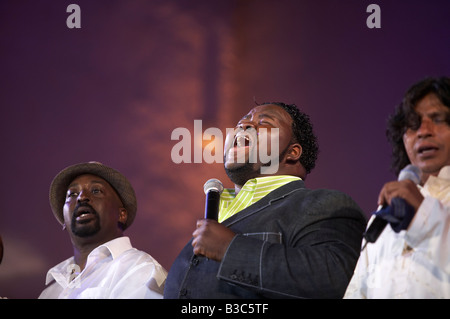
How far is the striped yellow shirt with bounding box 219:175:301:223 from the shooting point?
2422 mm

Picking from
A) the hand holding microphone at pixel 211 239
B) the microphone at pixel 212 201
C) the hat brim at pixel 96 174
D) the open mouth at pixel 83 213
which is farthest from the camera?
the hat brim at pixel 96 174

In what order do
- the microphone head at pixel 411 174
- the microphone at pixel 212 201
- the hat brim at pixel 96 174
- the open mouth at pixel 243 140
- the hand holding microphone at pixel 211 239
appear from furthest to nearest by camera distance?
the hat brim at pixel 96 174, the open mouth at pixel 243 140, the microphone at pixel 212 201, the hand holding microphone at pixel 211 239, the microphone head at pixel 411 174

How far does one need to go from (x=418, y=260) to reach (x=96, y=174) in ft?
6.70

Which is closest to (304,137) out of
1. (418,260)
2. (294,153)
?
(294,153)

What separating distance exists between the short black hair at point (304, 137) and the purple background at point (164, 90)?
500 mm

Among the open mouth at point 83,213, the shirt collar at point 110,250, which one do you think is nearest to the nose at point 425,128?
the shirt collar at point 110,250

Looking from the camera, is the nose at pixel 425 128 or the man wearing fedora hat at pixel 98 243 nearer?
the nose at pixel 425 128

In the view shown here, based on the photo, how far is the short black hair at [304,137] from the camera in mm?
2828

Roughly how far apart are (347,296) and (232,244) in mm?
413

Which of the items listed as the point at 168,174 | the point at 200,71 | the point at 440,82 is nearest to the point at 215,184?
the point at 440,82

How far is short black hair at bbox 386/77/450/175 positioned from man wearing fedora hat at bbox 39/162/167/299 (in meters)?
1.16

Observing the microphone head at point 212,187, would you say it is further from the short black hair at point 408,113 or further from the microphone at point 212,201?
the short black hair at point 408,113

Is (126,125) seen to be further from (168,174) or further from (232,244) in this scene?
(232,244)

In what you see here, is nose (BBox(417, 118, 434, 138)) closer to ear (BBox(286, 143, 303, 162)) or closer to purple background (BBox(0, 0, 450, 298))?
ear (BBox(286, 143, 303, 162))
